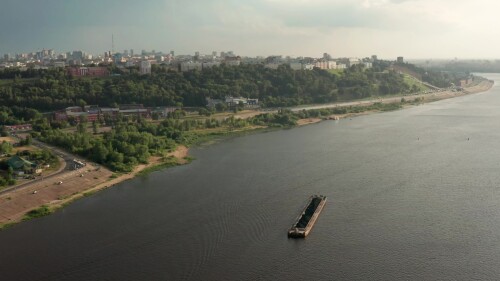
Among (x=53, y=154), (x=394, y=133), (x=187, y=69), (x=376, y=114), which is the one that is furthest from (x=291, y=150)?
(x=187, y=69)

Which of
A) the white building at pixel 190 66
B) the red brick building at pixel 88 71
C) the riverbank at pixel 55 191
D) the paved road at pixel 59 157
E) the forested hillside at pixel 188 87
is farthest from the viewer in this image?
the white building at pixel 190 66

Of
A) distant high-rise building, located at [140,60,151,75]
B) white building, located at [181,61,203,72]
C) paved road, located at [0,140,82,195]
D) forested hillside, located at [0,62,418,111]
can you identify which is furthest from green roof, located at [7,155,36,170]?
white building, located at [181,61,203,72]

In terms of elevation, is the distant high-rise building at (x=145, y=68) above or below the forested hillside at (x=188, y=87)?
above

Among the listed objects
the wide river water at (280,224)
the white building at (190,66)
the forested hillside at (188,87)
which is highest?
the white building at (190,66)

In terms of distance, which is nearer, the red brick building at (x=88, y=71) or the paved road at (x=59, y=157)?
the paved road at (x=59, y=157)

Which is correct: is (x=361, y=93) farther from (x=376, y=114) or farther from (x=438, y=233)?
(x=438, y=233)

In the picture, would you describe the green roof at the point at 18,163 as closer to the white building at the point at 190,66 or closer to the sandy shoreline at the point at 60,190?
the sandy shoreline at the point at 60,190

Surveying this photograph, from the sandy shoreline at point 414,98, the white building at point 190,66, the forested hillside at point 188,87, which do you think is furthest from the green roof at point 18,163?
the white building at point 190,66
